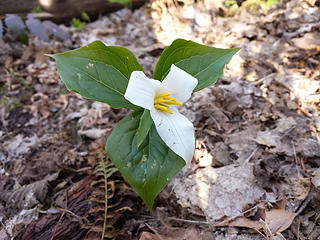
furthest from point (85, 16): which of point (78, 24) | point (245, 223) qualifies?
point (245, 223)

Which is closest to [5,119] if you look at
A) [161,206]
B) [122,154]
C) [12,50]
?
[12,50]

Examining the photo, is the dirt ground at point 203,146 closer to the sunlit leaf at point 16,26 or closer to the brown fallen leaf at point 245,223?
the brown fallen leaf at point 245,223

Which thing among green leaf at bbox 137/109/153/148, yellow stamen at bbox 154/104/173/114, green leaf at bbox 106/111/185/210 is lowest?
green leaf at bbox 106/111/185/210

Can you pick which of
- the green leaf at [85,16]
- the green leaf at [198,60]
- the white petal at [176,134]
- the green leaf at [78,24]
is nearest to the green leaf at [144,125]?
the white petal at [176,134]

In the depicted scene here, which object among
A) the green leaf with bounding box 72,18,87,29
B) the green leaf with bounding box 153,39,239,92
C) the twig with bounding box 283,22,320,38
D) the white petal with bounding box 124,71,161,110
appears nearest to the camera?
the white petal with bounding box 124,71,161,110

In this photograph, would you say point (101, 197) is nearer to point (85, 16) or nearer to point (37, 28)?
point (37, 28)

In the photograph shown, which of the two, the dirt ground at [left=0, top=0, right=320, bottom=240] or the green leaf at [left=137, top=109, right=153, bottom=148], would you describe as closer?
the green leaf at [left=137, top=109, right=153, bottom=148]

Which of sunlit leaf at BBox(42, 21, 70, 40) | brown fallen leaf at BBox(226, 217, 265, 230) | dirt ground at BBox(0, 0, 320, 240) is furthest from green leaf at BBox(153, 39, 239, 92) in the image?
sunlit leaf at BBox(42, 21, 70, 40)

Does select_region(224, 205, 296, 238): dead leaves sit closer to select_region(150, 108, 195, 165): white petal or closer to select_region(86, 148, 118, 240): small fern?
select_region(150, 108, 195, 165): white petal
